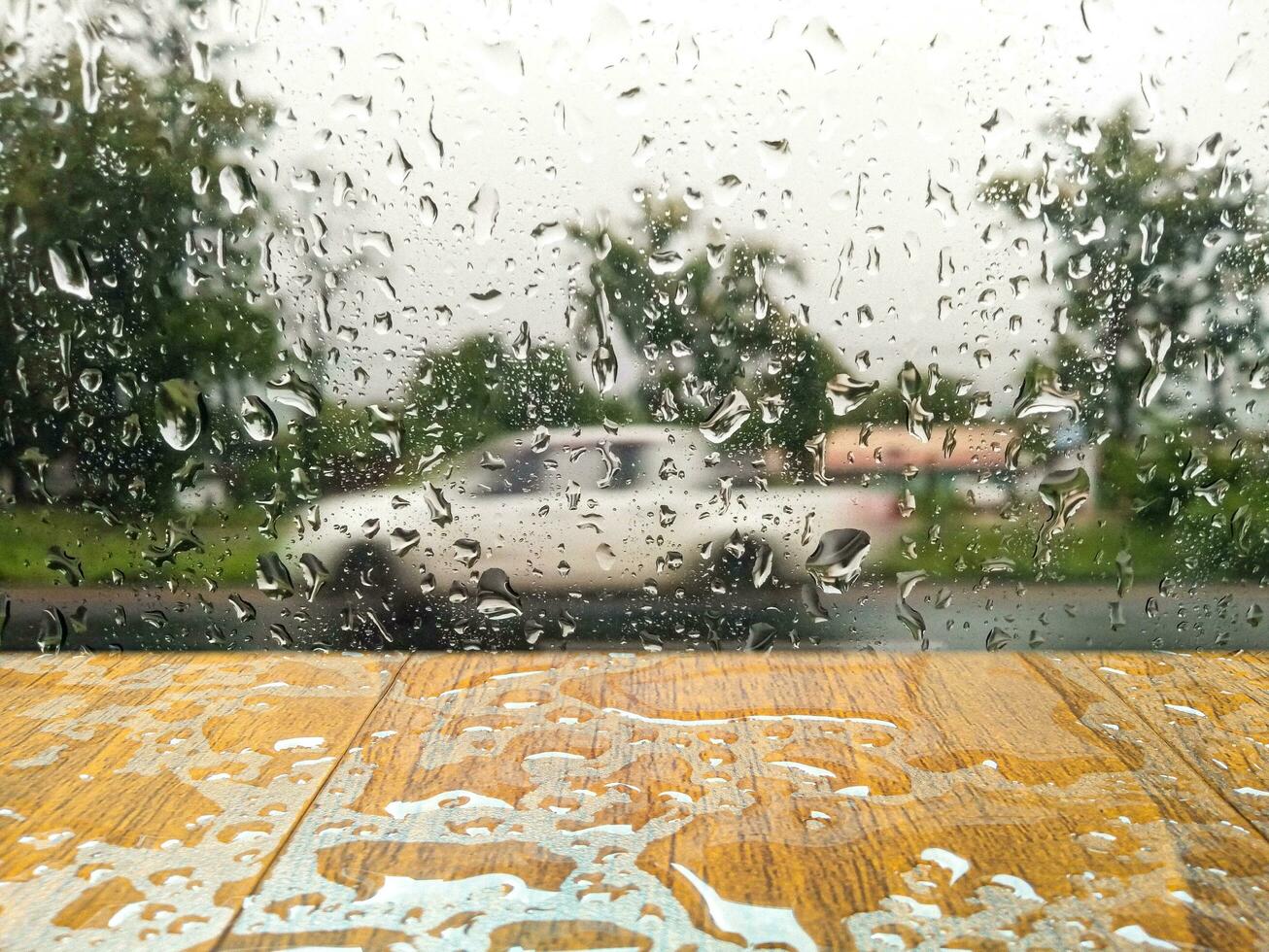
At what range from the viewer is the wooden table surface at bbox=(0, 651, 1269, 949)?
0.57m

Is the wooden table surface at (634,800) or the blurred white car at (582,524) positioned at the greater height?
the blurred white car at (582,524)

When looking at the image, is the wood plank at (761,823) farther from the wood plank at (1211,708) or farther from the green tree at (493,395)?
the green tree at (493,395)

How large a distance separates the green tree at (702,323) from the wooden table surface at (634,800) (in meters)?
0.24

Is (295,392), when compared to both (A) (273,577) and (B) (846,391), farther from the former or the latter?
(B) (846,391)

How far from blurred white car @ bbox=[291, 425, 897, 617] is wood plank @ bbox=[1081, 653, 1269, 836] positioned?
0.84ft

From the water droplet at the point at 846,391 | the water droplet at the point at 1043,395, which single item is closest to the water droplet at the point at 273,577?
the water droplet at the point at 846,391

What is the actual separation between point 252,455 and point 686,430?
399mm

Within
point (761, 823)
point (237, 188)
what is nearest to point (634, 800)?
point (761, 823)

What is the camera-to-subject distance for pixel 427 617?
96cm

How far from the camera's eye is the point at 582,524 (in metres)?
0.94

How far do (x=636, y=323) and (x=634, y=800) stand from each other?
1.40ft

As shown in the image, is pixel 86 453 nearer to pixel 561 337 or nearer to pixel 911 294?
pixel 561 337

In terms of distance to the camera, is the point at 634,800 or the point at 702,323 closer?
the point at 634,800

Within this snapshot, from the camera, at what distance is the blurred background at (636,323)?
0.90m
